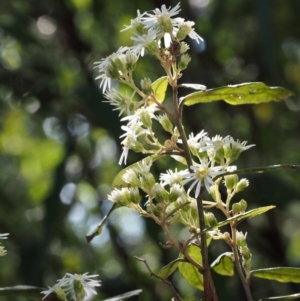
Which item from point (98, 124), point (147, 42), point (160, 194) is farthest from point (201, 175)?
point (98, 124)

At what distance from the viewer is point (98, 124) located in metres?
2.21

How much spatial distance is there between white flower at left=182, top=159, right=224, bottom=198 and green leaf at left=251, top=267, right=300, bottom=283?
151mm

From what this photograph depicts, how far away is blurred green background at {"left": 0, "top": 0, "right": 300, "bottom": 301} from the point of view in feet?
7.50

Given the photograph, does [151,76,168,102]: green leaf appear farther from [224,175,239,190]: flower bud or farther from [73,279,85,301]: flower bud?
[73,279,85,301]: flower bud

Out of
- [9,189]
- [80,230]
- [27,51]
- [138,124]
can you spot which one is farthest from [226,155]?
[9,189]

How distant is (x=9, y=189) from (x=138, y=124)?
2.85 meters

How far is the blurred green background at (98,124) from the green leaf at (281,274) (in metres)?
1.17

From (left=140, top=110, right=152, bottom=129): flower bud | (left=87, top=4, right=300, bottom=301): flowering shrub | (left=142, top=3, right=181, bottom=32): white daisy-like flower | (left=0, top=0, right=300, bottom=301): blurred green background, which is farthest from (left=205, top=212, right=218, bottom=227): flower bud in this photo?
(left=0, top=0, right=300, bottom=301): blurred green background

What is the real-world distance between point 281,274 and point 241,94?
23 centimetres

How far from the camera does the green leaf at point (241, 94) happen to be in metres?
0.83

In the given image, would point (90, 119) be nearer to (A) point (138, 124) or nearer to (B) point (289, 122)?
(B) point (289, 122)

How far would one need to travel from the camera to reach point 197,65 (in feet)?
8.85

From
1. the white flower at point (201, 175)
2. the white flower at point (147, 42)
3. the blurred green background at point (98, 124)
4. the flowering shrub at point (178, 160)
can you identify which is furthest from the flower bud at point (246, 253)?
the blurred green background at point (98, 124)

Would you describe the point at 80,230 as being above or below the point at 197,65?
below
